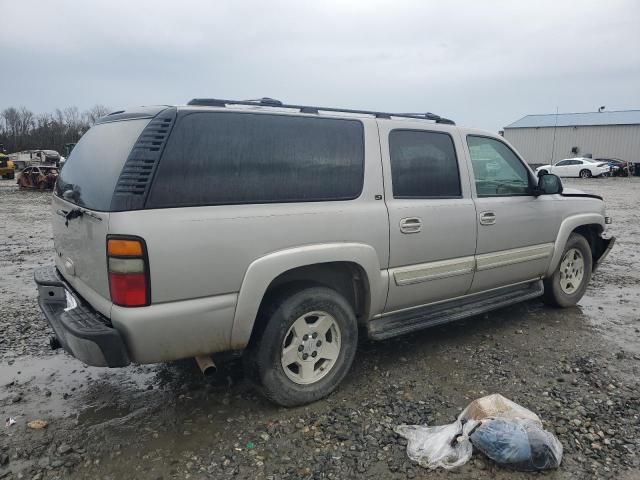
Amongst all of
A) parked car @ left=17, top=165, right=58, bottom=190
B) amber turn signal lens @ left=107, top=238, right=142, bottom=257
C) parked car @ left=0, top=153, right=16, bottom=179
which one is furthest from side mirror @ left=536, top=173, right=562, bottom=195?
parked car @ left=0, top=153, right=16, bottom=179

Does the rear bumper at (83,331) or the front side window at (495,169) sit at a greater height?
the front side window at (495,169)

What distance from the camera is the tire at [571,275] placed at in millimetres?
5121

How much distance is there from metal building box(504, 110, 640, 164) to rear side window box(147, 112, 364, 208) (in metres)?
40.6

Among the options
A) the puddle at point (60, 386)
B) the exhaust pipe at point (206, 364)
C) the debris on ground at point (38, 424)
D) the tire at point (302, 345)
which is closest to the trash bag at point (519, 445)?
the tire at point (302, 345)

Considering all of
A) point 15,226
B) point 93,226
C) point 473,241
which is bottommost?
point 15,226

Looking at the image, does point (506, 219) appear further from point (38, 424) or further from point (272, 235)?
point (38, 424)

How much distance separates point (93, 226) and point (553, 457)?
2.80 metres

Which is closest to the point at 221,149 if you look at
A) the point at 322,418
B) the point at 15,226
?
the point at 322,418

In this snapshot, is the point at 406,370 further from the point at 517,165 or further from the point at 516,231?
the point at 517,165

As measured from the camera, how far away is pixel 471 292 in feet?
13.8

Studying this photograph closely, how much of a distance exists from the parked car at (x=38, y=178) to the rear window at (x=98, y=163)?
23095 mm

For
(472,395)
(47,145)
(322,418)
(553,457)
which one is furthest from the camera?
(47,145)

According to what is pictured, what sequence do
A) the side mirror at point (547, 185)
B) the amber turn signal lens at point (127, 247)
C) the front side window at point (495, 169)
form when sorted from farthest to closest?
the side mirror at point (547, 185)
the front side window at point (495, 169)
the amber turn signal lens at point (127, 247)

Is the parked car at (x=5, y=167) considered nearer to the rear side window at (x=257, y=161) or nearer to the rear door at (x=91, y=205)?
the rear door at (x=91, y=205)
